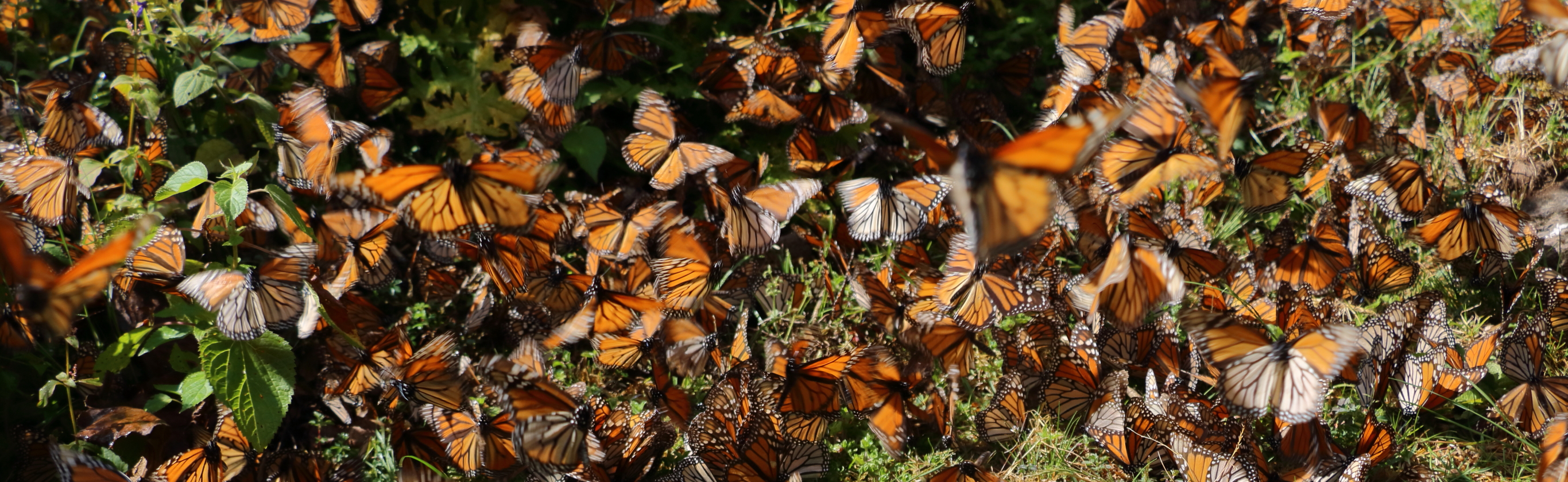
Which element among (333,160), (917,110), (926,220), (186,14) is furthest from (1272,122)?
(186,14)

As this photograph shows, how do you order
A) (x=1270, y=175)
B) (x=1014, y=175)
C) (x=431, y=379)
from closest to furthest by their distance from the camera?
(x=1014, y=175), (x=431, y=379), (x=1270, y=175)

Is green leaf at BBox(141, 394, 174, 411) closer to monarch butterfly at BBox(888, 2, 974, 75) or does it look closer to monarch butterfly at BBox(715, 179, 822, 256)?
monarch butterfly at BBox(715, 179, 822, 256)

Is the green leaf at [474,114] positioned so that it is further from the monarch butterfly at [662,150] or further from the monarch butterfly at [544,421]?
the monarch butterfly at [544,421]

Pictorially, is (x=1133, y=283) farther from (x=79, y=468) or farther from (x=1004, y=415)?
(x=79, y=468)

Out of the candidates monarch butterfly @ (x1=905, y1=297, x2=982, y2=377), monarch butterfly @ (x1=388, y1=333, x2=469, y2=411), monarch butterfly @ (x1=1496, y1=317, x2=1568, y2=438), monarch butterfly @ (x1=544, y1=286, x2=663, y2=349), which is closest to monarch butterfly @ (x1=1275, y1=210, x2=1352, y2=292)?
monarch butterfly @ (x1=1496, y1=317, x2=1568, y2=438)

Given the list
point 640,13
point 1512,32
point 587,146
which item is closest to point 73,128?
point 587,146

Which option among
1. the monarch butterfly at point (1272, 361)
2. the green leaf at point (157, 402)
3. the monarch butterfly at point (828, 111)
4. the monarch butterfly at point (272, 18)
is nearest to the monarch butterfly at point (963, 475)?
the monarch butterfly at point (1272, 361)

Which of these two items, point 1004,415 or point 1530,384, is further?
point 1004,415
